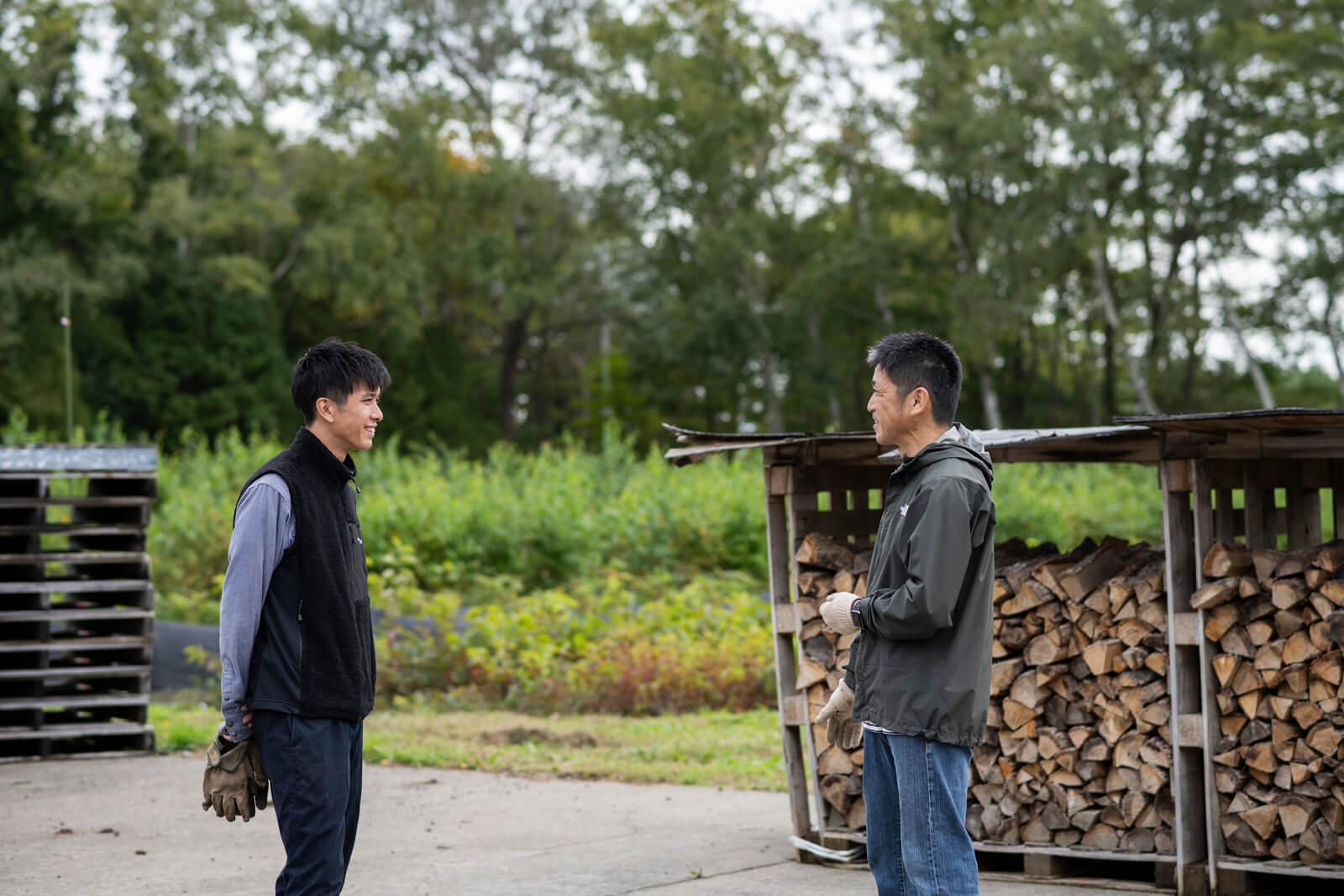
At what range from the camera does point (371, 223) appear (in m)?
37.7

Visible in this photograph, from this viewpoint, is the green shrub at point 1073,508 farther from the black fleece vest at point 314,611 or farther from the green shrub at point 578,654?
the black fleece vest at point 314,611

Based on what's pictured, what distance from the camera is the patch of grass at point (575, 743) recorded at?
8758 millimetres

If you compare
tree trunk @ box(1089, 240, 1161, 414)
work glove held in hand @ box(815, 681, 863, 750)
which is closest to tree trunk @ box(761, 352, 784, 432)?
tree trunk @ box(1089, 240, 1161, 414)

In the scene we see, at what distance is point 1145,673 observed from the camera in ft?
18.7

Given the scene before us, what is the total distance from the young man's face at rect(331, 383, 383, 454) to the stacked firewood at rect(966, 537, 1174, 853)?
10.3 feet

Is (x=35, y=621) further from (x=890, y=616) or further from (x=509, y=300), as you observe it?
(x=509, y=300)

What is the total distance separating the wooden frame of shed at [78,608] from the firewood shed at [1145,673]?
4.65 metres

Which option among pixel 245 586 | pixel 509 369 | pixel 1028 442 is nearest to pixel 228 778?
pixel 245 586

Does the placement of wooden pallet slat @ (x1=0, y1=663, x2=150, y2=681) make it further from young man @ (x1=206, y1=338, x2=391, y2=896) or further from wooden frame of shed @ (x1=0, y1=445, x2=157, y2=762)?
young man @ (x1=206, y1=338, x2=391, y2=896)

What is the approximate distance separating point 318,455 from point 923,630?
178cm

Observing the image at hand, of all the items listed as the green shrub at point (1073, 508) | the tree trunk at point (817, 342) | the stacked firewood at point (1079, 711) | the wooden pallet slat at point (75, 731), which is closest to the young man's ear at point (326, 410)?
the stacked firewood at point (1079, 711)

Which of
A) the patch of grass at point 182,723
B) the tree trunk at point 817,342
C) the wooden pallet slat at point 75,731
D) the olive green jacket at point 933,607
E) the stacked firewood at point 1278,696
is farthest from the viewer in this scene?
the tree trunk at point 817,342

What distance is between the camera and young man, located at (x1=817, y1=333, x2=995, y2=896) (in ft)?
11.6

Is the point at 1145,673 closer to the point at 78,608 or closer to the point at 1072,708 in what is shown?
the point at 1072,708
